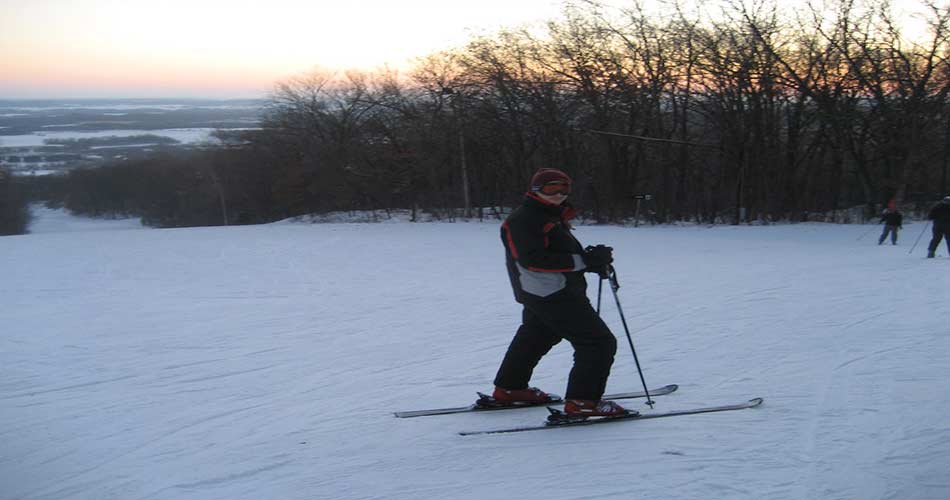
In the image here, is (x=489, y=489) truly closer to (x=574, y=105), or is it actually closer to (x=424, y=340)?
(x=424, y=340)

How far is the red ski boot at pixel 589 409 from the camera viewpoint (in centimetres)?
433

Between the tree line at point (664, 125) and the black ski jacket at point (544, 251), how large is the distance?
2230cm

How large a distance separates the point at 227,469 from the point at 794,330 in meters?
5.47

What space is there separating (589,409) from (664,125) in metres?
26.6

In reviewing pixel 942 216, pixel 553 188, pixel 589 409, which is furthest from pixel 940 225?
pixel 553 188

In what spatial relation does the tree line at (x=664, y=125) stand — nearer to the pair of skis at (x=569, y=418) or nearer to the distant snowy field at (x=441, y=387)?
the distant snowy field at (x=441, y=387)

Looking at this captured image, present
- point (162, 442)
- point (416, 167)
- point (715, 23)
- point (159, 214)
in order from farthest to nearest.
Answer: point (159, 214), point (416, 167), point (715, 23), point (162, 442)

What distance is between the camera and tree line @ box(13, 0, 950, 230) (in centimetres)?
2534

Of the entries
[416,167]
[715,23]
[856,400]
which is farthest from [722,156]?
[856,400]

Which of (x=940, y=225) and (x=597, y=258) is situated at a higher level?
(x=940, y=225)

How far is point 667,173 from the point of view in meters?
29.8

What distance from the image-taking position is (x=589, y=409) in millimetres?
4332

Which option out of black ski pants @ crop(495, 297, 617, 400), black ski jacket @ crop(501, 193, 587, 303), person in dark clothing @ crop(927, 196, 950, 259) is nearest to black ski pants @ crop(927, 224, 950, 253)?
person in dark clothing @ crop(927, 196, 950, 259)

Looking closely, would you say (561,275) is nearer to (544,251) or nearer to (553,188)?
(544,251)
